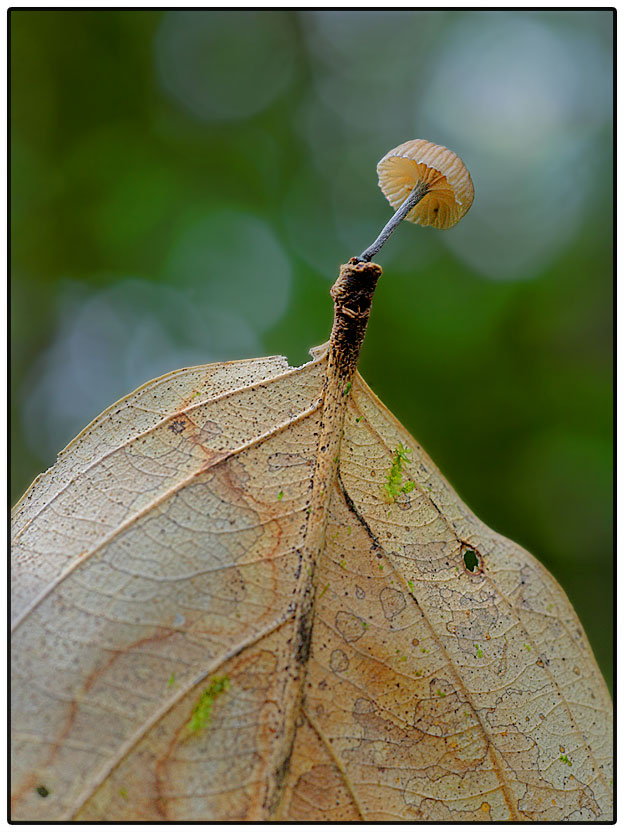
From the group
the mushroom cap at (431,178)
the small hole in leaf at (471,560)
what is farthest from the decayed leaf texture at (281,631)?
the mushroom cap at (431,178)

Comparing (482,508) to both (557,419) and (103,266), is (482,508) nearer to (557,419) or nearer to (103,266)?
(557,419)

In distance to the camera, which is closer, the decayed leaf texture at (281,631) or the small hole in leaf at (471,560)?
the decayed leaf texture at (281,631)

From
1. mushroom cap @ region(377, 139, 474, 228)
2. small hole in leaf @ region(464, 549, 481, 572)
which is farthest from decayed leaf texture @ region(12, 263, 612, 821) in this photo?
mushroom cap @ region(377, 139, 474, 228)

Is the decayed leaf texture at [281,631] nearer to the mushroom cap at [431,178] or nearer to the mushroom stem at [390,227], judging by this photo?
the mushroom stem at [390,227]

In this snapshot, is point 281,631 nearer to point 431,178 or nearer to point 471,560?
point 471,560

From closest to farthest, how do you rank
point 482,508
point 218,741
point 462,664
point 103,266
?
point 218,741 → point 462,664 → point 482,508 → point 103,266

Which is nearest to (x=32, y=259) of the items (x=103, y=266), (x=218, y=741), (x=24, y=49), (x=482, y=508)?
(x=103, y=266)

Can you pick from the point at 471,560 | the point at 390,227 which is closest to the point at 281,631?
the point at 471,560
